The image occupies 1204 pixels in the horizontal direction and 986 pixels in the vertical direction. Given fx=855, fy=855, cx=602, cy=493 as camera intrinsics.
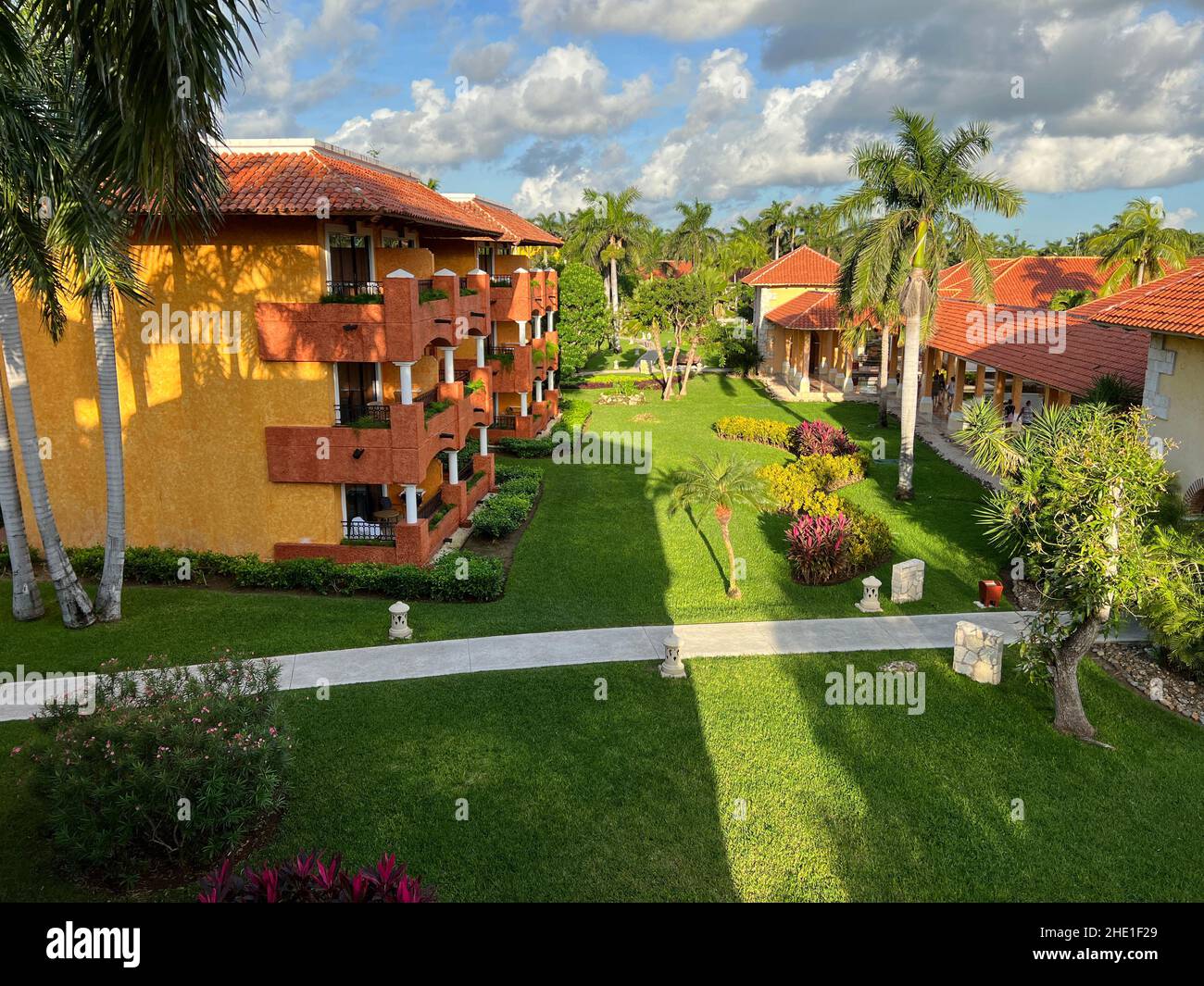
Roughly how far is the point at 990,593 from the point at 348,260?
16057 millimetres

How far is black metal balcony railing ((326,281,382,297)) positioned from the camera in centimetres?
1892

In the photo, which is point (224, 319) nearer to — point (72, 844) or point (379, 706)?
point (379, 706)

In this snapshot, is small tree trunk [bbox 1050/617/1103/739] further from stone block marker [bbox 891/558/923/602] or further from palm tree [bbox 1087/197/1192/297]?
palm tree [bbox 1087/197/1192/297]

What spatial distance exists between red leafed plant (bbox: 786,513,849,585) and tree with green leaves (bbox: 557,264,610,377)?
3030 centimetres

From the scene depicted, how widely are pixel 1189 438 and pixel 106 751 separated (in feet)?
58.6

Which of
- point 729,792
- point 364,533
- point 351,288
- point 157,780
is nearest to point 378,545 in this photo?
point 364,533

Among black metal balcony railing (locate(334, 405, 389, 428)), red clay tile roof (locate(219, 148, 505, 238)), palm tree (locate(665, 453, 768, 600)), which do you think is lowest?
palm tree (locate(665, 453, 768, 600))

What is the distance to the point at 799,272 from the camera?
55531 mm

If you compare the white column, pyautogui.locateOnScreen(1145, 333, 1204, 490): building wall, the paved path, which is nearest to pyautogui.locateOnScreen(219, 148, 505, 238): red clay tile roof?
the white column

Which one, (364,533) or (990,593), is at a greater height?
(364,533)

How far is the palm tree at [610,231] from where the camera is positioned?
6544 cm

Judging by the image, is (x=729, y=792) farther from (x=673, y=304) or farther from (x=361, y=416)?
(x=673, y=304)

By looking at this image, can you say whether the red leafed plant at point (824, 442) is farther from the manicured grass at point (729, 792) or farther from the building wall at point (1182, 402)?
the manicured grass at point (729, 792)

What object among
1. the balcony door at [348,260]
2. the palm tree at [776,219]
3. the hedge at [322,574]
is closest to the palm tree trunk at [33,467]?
the hedge at [322,574]
